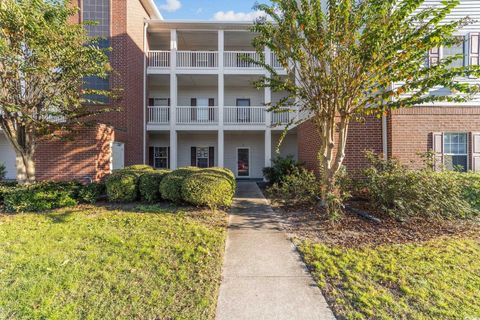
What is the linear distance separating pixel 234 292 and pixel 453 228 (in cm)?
512

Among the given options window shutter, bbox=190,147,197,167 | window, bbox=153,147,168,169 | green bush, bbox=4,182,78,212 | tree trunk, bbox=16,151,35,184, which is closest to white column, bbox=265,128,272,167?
window shutter, bbox=190,147,197,167

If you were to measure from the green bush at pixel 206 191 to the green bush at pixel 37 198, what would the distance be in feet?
10.9

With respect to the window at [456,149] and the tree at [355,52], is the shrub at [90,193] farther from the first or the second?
the window at [456,149]

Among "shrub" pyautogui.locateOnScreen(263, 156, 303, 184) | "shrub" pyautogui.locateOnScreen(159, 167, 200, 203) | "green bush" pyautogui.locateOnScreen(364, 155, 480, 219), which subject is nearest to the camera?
"green bush" pyautogui.locateOnScreen(364, 155, 480, 219)

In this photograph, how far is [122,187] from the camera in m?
7.01

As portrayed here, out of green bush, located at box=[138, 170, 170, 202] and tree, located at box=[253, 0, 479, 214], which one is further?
green bush, located at box=[138, 170, 170, 202]

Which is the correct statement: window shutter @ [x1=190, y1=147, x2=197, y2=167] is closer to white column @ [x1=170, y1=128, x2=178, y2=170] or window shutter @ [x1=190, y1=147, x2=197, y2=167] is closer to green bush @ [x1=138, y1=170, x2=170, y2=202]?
white column @ [x1=170, y1=128, x2=178, y2=170]

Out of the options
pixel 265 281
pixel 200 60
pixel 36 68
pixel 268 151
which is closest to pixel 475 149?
pixel 268 151

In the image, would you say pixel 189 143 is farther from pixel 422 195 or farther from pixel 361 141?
pixel 422 195

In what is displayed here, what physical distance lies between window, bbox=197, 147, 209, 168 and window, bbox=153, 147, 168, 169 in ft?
6.94

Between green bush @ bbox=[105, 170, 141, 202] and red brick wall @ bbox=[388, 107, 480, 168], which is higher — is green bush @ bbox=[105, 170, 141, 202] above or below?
below

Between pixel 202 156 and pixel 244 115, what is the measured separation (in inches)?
159

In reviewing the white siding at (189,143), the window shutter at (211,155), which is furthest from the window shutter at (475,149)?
the window shutter at (211,155)

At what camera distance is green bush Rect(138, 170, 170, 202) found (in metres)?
7.07
